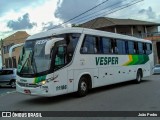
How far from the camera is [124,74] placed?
1811cm

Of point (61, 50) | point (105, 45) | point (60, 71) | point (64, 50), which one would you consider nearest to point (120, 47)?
point (105, 45)

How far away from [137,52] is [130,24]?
31414 mm

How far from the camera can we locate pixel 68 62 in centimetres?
1303

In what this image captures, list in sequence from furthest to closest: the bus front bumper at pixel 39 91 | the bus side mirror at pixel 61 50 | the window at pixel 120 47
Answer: the window at pixel 120 47 → the bus side mirror at pixel 61 50 → the bus front bumper at pixel 39 91

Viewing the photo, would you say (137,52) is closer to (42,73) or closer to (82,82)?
(82,82)

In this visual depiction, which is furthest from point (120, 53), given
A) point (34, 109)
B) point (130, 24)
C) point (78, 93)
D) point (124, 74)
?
point (130, 24)

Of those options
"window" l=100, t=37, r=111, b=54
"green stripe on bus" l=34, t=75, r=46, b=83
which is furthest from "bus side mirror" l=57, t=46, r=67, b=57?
"window" l=100, t=37, r=111, b=54

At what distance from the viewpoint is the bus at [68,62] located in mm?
12117

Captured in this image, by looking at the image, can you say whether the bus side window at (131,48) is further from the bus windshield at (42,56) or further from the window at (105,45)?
the bus windshield at (42,56)

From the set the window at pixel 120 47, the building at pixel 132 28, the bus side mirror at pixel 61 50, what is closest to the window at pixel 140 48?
the window at pixel 120 47

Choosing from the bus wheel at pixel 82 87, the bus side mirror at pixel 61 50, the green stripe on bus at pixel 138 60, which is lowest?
the bus wheel at pixel 82 87

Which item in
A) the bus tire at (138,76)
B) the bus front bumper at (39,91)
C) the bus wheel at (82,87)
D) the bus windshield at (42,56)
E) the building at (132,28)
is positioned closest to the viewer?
the bus front bumper at (39,91)

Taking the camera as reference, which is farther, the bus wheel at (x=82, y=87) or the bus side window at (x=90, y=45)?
the bus side window at (x=90, y=45)

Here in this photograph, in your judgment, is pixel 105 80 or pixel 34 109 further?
pixel 105 80
